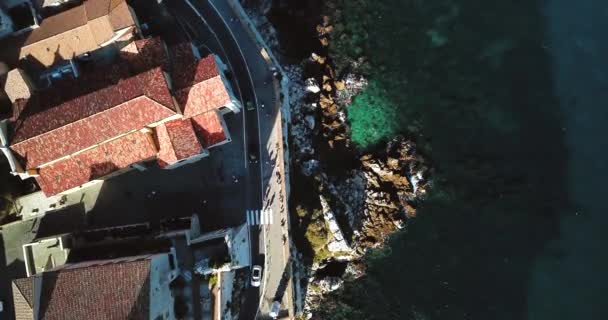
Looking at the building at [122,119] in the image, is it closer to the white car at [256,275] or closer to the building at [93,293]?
the building at [93,293]

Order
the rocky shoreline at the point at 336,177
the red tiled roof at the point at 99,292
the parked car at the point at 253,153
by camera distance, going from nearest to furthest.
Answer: the red tiled roof at the point at 99,292 → the parked car at the point at 253,153 → the rocky shoreline at the point at 336,177

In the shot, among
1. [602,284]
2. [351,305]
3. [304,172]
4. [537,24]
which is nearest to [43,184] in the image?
[304,172]

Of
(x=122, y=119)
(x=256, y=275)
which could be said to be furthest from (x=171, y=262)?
(x=122, y=119)

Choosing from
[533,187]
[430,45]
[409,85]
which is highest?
[430,45]

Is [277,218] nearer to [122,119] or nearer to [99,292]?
[122,119]

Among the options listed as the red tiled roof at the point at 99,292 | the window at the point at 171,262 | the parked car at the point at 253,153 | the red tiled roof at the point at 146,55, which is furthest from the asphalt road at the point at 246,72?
the red tiled roof at the point at 99,292

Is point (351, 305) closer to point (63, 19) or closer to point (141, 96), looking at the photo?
point (141, 96)

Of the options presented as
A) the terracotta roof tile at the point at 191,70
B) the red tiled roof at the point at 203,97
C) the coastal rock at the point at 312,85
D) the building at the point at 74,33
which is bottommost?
the red tiled roof at the point at 203,97

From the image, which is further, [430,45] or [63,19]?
[430,45]
